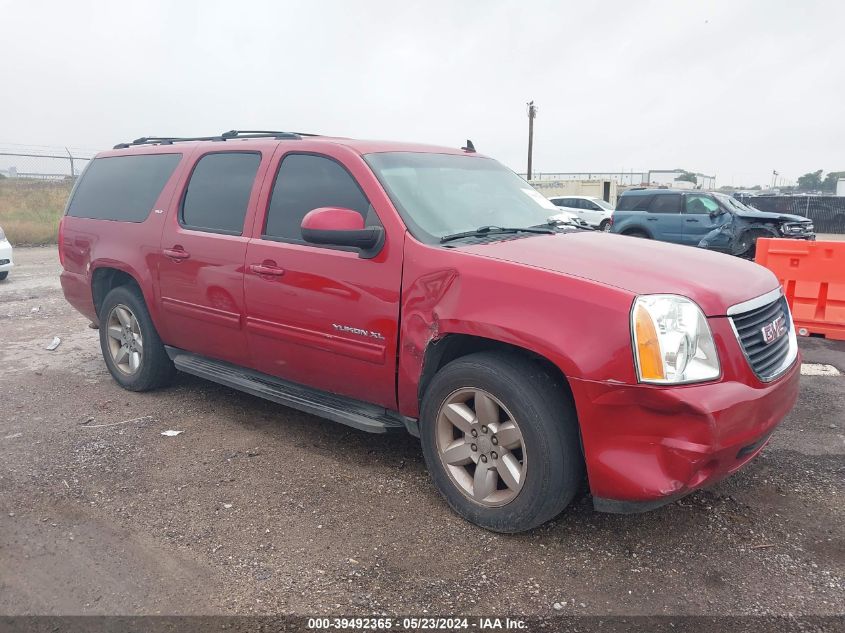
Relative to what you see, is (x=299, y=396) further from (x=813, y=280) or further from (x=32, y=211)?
(x=32, y=211)

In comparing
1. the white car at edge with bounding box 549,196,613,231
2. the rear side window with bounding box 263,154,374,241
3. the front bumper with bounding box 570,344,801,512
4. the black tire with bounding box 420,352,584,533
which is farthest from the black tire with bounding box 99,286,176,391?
the white car at edge with bounding box 549,196,613,231

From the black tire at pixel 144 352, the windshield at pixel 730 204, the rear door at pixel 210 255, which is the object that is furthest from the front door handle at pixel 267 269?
the windshield at pixel 730 204

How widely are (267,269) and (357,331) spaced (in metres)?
0.77

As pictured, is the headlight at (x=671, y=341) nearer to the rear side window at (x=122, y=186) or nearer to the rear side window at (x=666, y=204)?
the rear side window at (x=122, y=186)

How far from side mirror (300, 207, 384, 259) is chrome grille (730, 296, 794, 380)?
1690 millimetres

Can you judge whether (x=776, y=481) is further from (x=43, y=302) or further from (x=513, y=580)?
(x=43, y=302)

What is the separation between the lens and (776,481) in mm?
3605

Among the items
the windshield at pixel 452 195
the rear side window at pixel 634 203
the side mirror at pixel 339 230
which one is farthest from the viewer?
the rear side window at pixel 634 203

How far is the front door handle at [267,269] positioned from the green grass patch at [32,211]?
15647 mm

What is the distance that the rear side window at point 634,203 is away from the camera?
16406mm

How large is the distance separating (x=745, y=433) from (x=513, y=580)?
1115 millimetres

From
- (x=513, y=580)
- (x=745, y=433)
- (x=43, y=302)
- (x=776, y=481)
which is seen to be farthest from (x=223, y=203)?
(x=43, y=302)

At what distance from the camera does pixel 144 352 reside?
500cm

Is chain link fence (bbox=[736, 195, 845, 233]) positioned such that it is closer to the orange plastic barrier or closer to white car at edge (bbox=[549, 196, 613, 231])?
white car at edge (bbox=[549, 196, 613, 231])
